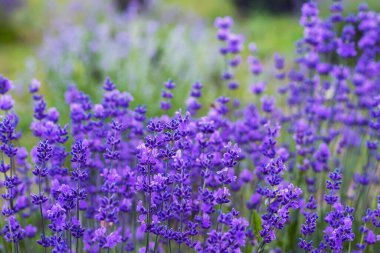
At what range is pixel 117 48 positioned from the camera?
623cm

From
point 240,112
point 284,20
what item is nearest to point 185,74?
point 240,112

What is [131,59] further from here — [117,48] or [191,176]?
[191,176]

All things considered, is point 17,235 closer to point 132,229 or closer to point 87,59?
point 132,229

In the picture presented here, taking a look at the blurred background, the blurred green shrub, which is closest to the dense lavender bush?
the blurred green shrub

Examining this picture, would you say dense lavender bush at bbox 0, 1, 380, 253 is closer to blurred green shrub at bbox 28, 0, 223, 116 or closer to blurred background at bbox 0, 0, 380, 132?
blurred green shrub at bbox 28, 0, 223, 116

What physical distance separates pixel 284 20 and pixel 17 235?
10447 millimetres

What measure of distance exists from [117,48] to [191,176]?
12.5ft

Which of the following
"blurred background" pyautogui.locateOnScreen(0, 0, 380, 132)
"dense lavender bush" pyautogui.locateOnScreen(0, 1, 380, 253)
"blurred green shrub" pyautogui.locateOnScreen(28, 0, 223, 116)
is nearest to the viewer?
"dense lavender bush" pyautogui.locateOnScreen(0, 1, 380, 253)

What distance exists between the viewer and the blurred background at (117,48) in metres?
5.68

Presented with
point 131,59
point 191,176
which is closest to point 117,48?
point 131,59

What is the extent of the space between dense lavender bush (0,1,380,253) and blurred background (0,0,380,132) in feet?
7.05

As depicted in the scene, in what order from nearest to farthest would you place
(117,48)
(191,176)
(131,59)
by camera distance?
(191,176) < (131,59) < (117,48)

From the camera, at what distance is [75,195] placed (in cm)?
190

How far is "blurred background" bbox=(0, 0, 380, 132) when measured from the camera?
18.6 ft
